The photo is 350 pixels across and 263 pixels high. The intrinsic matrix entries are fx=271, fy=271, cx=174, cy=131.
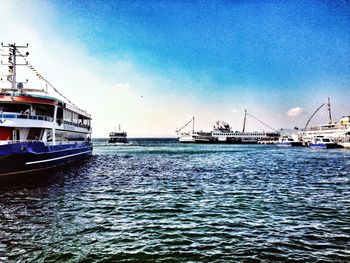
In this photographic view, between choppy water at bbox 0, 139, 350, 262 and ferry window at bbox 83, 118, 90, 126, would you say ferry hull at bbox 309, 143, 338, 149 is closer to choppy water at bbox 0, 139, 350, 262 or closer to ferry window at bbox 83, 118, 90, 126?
ferry window at bbox 83, 118, 90, 126

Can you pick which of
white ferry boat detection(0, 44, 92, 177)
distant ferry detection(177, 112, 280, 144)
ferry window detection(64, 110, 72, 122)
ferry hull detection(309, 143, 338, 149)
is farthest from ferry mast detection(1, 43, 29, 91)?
distant ferry detection(177, 112, 280, 144)

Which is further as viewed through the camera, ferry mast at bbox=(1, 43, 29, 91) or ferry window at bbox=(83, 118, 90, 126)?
ferry window at bbox=(83, 118, 90, 126)

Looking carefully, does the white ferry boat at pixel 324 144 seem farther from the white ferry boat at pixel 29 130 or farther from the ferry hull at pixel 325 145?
the white ferry boat at pixel 29 130

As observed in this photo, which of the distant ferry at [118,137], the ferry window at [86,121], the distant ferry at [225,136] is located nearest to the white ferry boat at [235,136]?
the distant ferry at [225,136]

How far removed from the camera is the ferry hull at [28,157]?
817 inches

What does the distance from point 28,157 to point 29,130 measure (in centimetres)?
439

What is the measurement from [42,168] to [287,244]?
23204mm

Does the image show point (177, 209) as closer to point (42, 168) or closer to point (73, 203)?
point (73, 203)

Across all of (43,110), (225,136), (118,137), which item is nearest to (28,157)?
(43,110)

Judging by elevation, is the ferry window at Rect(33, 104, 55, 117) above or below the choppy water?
above

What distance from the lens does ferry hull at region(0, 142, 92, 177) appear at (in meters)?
20.8

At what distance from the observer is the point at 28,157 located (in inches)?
898

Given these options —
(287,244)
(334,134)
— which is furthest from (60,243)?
(334,134)

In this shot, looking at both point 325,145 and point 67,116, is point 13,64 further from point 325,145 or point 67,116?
point 325,145
